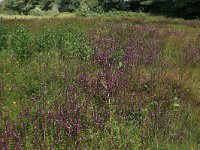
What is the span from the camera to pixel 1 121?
575 cm

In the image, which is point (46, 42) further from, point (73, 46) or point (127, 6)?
point (127, 6)

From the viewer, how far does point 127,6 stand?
1833 inches

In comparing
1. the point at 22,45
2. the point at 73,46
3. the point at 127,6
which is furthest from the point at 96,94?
the point at 127,6

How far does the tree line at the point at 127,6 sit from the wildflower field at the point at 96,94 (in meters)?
28.9

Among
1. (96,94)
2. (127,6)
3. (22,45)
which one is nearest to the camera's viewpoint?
(96,94)

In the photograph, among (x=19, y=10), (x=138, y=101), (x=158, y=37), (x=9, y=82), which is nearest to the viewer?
(x=138, y=101)

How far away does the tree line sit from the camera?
1512 inches

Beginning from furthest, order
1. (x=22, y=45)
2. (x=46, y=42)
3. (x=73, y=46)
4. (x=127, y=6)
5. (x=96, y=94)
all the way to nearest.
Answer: (x=127, y=6), (x=46, y=42), (x=22, y=45), (x=73, y=46), (x=96, y=94)

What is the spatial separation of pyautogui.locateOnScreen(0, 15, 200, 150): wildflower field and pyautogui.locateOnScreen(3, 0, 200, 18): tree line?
2890 cm

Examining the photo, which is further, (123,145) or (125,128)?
(125,128)

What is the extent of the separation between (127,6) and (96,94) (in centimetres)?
4094

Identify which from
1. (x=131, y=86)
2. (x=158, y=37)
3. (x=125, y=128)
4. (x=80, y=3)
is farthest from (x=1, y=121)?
(x=80, y=3)

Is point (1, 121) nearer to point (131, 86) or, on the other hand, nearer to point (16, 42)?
point (131, 86)

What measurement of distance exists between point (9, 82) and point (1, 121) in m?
2.00
